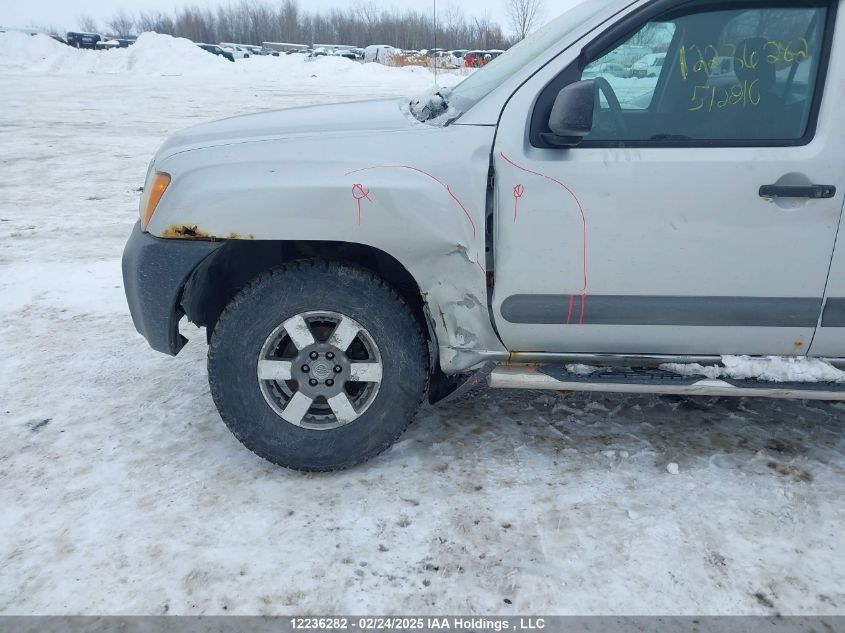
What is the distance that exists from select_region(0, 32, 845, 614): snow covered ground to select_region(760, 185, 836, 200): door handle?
3.79 feet

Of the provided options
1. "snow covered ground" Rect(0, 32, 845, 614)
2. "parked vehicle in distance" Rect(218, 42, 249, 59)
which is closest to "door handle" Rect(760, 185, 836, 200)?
"snow covered ground" Rect(0, 32, 845, 614)

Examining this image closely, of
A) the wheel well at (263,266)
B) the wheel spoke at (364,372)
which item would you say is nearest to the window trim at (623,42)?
the wheel well at (263,266)

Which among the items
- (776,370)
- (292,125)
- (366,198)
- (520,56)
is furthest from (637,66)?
(292,125)

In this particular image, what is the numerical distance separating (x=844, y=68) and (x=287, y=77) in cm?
2908

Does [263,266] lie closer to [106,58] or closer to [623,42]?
[623,42]

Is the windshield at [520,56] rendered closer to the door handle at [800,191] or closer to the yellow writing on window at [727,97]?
the yellow writing on window at [727,97]

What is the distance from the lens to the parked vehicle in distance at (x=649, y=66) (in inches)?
98.4

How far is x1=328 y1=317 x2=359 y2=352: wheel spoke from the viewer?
2621 millimetres

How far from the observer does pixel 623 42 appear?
2443 millimetres

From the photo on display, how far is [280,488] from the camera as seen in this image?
2.70m

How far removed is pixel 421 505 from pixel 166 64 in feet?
109

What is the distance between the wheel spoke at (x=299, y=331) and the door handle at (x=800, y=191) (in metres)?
1.74

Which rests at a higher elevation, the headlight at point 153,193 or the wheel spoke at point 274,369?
the headlight at point 153,193

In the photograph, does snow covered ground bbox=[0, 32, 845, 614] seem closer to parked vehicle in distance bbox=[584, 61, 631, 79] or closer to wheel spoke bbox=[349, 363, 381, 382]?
wheel spoke bbox=[349, 363, 381, 382]
